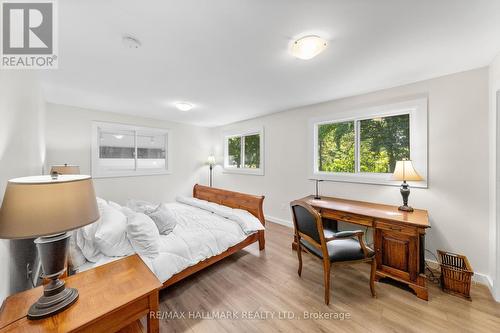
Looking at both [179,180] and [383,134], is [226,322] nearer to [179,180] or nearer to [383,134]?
[383,134]

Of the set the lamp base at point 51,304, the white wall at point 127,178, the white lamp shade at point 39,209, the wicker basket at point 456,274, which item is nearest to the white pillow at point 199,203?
the white wall at point 127,178

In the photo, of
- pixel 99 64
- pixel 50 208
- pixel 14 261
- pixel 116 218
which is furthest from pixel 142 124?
pixel 50 208

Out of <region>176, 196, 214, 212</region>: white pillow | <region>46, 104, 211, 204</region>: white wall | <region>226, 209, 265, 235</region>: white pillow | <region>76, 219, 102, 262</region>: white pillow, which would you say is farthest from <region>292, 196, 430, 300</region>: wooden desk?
<region>46, 104, 211, 204</region>: white wall

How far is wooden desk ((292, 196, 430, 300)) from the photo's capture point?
188 cm

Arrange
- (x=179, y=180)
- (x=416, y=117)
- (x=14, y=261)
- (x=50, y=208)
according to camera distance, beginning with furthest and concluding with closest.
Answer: (x=179, y=180) < (x=416, y=117) < (x=14, y=261) < (x=50, y=208)

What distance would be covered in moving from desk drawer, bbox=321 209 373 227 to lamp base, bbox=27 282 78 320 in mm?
2497

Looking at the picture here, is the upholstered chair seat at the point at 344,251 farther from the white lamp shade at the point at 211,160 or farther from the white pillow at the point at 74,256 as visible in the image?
the white lamp shade at the point at 211,160

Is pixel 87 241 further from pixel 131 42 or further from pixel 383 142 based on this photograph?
pixel 383 142

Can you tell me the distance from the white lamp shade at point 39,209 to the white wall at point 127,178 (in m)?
3.43

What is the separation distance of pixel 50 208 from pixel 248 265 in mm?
2157

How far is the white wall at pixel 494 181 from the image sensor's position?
5.88 ft

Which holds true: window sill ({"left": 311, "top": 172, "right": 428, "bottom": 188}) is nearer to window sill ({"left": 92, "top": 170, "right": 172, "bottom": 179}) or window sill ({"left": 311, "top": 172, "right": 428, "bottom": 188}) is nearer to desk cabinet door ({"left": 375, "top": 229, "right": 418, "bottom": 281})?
desk cabinet door ({"left": 375, "top": 229, "right": 418, "bottom": 281})

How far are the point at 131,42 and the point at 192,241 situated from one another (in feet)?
6.50

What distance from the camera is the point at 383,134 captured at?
280cm
